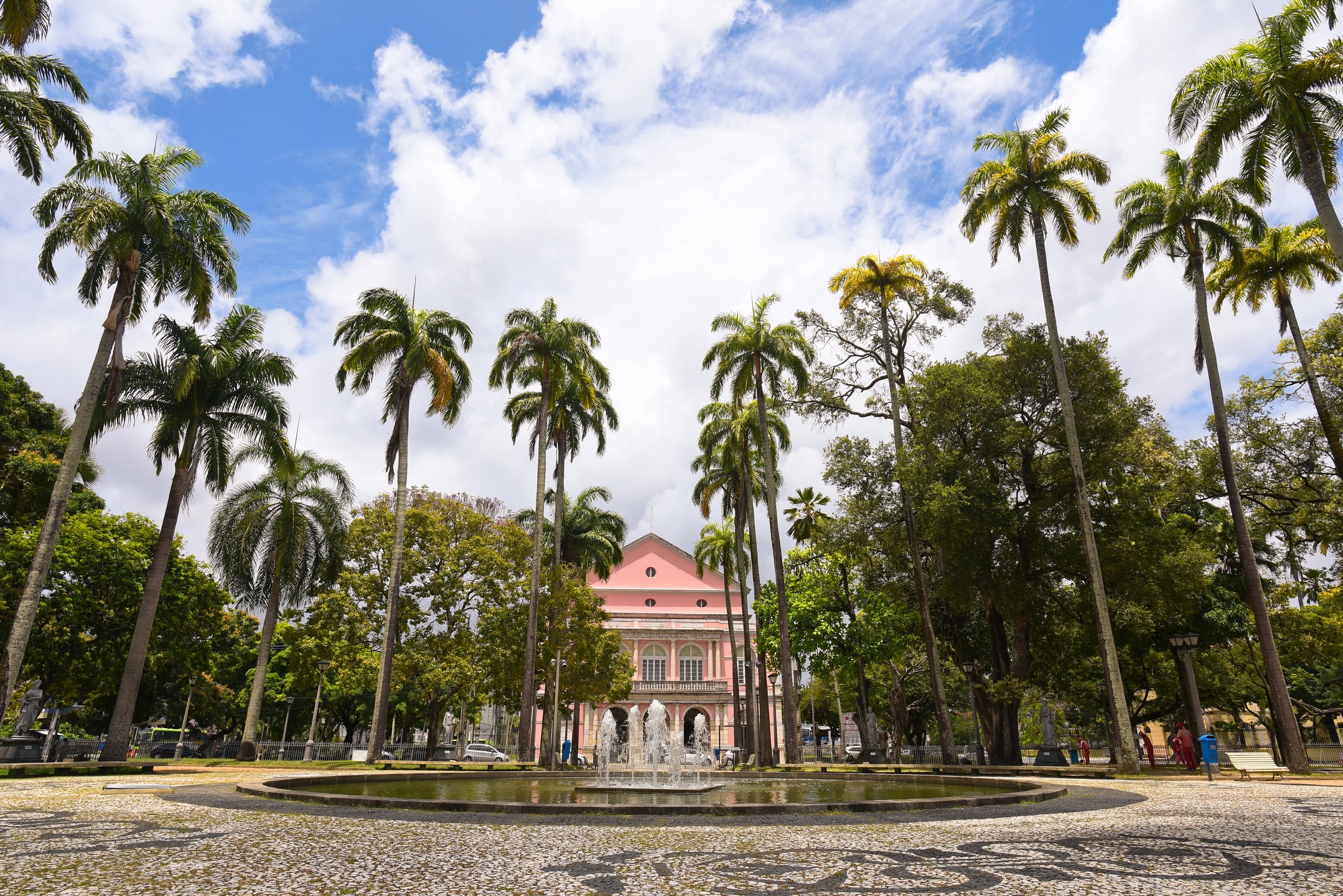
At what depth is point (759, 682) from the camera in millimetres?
31641

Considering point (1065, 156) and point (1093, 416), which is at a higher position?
point (1065, 156)

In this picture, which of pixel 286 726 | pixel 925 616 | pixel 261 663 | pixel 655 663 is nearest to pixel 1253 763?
pixel 925 616

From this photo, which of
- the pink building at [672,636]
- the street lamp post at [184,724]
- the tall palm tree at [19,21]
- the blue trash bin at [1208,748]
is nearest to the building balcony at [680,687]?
the pink building at [672,636]

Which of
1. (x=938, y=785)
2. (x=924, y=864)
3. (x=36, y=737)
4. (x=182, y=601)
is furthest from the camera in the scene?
(x=182, y=601)

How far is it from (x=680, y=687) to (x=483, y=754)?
1398 centimetres

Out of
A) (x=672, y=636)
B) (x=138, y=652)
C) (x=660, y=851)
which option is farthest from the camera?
(x=672, y=636)

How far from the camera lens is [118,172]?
18.7 meters

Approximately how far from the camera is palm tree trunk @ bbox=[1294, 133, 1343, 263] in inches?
591

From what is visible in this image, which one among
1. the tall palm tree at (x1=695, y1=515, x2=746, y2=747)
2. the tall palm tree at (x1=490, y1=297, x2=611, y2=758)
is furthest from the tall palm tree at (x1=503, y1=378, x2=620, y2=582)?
the tall palm tree at (x1=695, y1=515, x2=746, y2=747)

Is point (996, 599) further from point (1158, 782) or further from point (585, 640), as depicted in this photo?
point (585, 640)

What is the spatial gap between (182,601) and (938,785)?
79.1 feet

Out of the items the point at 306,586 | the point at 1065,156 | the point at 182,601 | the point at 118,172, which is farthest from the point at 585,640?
the point at 1065,156

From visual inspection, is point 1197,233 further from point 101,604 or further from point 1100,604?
point 101,604

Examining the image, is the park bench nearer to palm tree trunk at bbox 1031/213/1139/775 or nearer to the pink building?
palm tree trunk at bbox 1031/213/1139/775
